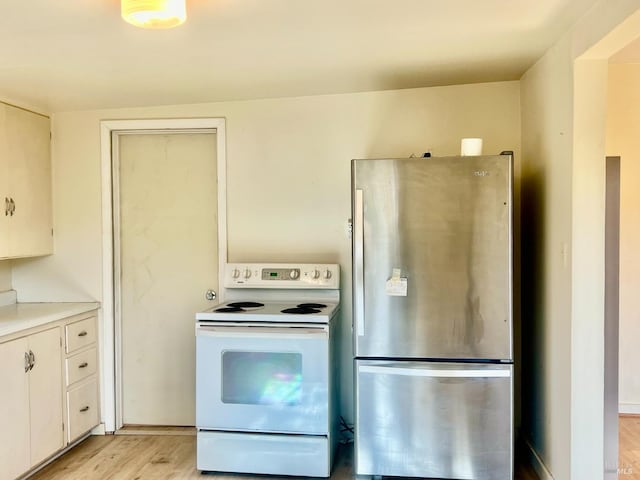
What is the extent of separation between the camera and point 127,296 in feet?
11.2

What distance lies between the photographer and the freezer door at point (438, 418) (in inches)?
95.0

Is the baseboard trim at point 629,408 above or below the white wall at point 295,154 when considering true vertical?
below

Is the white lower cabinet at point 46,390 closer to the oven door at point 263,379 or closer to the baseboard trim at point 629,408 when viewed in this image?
the oven door at point 263,379

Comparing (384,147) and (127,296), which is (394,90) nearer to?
(384,147)

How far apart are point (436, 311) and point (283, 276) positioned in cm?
103

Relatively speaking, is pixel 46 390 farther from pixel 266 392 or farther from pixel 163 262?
pixel 266 392

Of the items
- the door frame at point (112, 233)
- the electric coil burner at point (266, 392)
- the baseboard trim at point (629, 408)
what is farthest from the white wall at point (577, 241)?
the door frame at point (112, 233)

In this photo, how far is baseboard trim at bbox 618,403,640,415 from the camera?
345 centimetres

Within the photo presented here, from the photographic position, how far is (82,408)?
313cm

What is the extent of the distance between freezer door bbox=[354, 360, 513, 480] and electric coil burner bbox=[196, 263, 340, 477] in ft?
0.84

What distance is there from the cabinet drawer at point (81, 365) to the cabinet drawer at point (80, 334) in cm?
6

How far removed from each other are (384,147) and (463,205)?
89 cm

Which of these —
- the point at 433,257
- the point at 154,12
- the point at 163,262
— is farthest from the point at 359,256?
the point at 163,262

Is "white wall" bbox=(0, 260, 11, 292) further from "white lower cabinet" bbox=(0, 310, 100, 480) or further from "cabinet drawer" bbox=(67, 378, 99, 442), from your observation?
"cabinet drawer" bbox=(67, 378, 99, 442)
